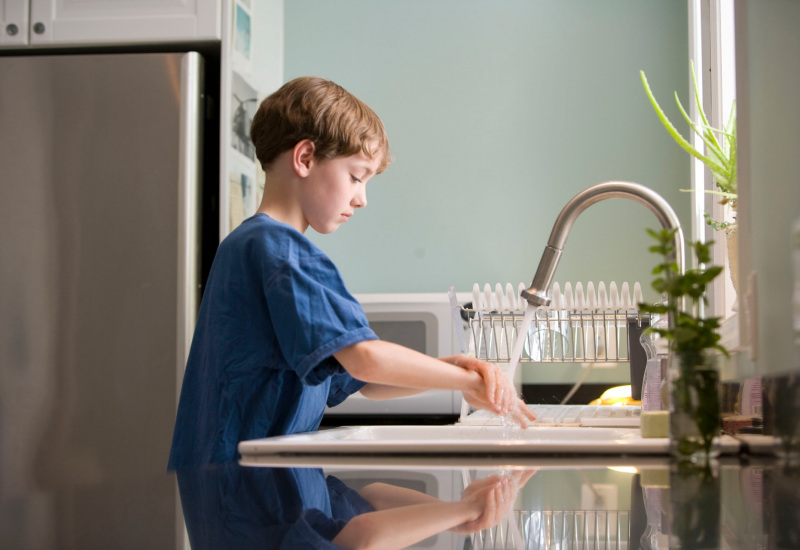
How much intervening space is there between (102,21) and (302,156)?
142 centimetres

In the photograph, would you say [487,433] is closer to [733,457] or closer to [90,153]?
[733,457]

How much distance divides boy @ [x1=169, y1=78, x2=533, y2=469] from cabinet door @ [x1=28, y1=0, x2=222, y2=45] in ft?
3.84

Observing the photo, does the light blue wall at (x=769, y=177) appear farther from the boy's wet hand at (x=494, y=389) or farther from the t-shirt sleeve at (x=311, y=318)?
the t-shirt sleeve at (x=311, y=318)

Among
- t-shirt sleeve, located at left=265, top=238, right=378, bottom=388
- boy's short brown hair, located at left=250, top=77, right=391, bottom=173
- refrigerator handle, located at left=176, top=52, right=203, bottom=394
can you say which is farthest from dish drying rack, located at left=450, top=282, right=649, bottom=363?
refrigerator handle, located at left=176, top=52, right=203, bottom=394

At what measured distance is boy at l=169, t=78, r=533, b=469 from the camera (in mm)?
965

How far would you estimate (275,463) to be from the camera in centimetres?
79

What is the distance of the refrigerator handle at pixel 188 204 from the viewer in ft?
7.29

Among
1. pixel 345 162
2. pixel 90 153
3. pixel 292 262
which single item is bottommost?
pixel 292 262

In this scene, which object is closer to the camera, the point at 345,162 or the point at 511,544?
the point at 511,544

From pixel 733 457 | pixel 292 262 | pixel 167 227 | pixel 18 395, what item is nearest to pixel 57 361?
pixel 18 395

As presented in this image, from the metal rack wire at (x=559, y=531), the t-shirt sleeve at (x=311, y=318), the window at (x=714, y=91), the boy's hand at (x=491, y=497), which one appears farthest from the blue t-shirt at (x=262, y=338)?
the window at (x=714, y=91)

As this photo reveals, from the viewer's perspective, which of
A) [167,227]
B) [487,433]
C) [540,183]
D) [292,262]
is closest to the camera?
[292,262]

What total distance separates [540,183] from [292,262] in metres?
1.99

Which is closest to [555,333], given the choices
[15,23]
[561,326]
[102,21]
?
[561,326]
